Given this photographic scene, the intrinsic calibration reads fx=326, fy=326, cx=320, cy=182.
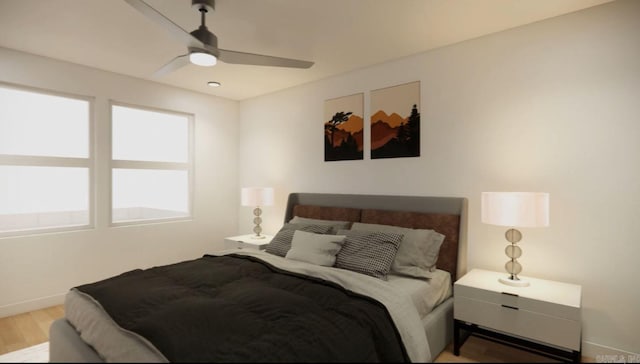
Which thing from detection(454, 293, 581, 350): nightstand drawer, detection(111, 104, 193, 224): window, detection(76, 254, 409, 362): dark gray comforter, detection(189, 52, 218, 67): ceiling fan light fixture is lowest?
detection(454, 293, 581, 350): nightstand drawer

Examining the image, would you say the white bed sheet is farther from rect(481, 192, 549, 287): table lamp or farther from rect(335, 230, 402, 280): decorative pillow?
rect(481, 192, 549, 287): table lamp

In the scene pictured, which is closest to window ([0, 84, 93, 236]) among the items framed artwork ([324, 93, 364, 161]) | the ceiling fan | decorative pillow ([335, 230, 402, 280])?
the ceiling fan

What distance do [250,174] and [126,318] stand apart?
323 centimetres

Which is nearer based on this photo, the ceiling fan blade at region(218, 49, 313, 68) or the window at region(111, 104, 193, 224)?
the ceiling fan blade at region(218, 49, 313, 68)

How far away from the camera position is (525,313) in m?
2.12

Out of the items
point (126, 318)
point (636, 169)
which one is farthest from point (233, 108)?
point (636, 169)

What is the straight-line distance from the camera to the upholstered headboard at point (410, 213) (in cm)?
280

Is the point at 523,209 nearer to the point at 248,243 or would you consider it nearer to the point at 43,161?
the point at 248,243

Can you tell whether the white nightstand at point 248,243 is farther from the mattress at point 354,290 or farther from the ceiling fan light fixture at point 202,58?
the ceiling fan light fixture at point 202,58

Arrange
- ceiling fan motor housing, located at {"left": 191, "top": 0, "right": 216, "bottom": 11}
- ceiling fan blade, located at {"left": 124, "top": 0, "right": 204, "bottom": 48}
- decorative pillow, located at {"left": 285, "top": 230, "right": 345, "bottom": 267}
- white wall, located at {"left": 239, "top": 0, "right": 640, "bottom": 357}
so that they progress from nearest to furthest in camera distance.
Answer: ceiling fan blade, located at {"left": 124, "top": 0, "right": 204, "bottom": 48}, ceiling fan motor housing, located at {"left": 191, "top": 0, "right": 216, "bottom": 11}, white wall, located at {"left": 239, "top": 0, "right": 640, "bottom": 357}, decorative pillow, located at {"left": 285, "top": 230, "right": 345, "bottom": 267}

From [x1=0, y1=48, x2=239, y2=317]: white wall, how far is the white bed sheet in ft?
9.74

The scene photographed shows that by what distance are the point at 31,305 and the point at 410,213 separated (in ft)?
12.4

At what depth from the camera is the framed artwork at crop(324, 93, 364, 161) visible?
140 inches

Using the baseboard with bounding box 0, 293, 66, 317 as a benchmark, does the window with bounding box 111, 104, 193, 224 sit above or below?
above
